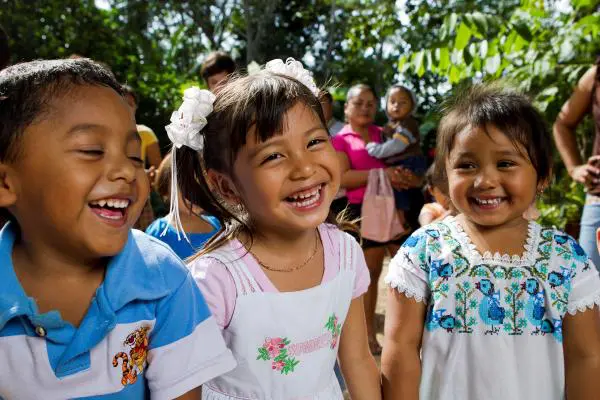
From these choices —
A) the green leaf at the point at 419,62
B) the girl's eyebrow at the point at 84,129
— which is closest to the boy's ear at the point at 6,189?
the girl's eyebrow at the point at 84,129

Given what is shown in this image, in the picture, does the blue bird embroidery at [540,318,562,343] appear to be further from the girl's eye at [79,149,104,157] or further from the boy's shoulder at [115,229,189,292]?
→ the girl's eye at [79,149,104,157]

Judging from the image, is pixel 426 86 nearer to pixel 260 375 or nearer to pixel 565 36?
pixel 565 36

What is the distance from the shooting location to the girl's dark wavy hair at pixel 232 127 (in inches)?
59.4

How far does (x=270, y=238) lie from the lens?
5.31 feet

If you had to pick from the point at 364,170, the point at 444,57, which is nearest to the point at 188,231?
the point at 364,170

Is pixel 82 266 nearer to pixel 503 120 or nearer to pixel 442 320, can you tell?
pixel 442 320

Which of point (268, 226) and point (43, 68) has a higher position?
point (43, 68)

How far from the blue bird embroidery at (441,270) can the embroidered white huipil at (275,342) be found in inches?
12.8

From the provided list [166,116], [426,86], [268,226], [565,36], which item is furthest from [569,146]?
[426,86]

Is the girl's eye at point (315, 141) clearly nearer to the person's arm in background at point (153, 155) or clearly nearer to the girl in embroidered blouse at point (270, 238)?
the girl in embroidered blouse at point (270, 238)

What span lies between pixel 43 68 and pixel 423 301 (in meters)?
1.17

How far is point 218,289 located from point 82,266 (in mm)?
338

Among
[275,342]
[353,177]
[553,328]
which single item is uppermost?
[353,177]

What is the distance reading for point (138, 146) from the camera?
1291mm
